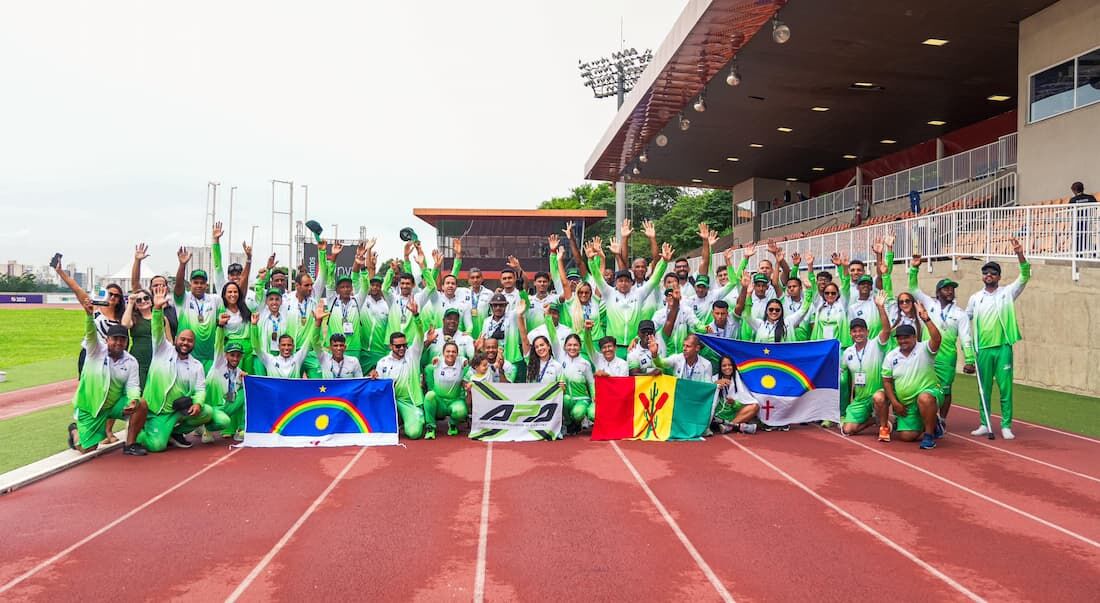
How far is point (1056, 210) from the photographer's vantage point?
13.0m

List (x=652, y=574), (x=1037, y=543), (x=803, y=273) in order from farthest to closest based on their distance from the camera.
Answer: (x=803, y=273), (x=1037, y=543), (x=652, y=574)

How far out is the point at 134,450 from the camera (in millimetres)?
8172

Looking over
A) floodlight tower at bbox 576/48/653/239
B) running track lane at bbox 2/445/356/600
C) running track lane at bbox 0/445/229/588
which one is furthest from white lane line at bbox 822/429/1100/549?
floodlight tower at bbox 576/48/653/239

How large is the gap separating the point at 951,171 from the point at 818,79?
17.6 ft

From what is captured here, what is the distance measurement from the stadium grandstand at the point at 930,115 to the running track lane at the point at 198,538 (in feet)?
36.7

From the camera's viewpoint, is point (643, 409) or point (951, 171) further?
point (951, 171)

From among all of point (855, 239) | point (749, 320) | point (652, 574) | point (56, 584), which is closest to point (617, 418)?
point (749, 320)

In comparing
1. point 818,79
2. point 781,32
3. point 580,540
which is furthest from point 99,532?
point 818,79

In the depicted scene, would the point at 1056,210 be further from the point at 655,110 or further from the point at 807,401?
the point at 655,110

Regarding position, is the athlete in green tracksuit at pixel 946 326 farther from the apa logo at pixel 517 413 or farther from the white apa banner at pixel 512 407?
the apa logo at pixel 517 413

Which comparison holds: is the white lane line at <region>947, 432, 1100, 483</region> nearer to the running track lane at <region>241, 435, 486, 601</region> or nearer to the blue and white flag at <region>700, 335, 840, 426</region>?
the blue and white flag at <region>700, 335, 840, 426</region>

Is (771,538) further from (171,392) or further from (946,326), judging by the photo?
(171,392)

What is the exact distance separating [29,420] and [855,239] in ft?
54.3

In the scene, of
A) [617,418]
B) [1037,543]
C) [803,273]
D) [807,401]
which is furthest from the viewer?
[803,273]
